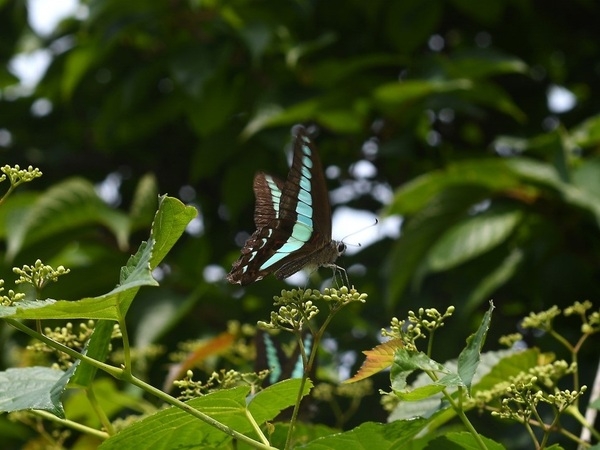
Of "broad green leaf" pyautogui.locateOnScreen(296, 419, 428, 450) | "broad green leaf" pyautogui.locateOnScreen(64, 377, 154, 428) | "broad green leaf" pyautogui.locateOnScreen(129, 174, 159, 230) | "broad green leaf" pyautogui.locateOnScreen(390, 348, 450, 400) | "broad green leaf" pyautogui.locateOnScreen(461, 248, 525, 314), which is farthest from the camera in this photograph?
"broad green leaf" pyautogui.locateOnScreen(129, 174, 159, 230)

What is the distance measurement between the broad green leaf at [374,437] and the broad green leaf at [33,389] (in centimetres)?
33

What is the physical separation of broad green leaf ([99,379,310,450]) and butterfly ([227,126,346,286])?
0.47 metres

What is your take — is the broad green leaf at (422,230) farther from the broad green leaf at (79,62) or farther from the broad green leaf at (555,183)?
the broad green leaf at (79,62)

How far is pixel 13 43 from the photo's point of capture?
4.59m

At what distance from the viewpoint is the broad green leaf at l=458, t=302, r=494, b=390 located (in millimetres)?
1046

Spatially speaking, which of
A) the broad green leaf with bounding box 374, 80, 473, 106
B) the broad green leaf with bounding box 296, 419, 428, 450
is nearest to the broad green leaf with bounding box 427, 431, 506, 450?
the broad green leaf with bounding box 296, 419, 428, 450

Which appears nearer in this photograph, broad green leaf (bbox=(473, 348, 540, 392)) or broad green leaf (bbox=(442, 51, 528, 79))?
broad green leaf (bbox=(473, 348, 540, 392))

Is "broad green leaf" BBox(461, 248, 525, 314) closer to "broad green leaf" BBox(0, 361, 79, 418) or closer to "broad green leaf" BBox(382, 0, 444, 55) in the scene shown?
"broad green leaf" BBox(382, 0, 444, 55)

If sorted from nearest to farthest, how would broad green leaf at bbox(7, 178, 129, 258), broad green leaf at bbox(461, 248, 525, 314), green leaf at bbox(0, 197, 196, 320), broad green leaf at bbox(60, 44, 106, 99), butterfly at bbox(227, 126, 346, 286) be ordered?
green leaf at bbox(0, 197, 196, 320), butterfly at bbox(227, 126, 346, 286), broad green leaf at bbox(461, 248, 525, 314), broad green leaf at bbox(7, 178, 129, 258), broad green leaf at bbox(60, 44, 106, 99)

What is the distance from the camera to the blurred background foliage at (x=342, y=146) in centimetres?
286

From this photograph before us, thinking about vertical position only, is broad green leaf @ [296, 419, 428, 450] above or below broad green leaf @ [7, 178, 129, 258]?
above

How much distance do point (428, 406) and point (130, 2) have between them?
242 centimetres

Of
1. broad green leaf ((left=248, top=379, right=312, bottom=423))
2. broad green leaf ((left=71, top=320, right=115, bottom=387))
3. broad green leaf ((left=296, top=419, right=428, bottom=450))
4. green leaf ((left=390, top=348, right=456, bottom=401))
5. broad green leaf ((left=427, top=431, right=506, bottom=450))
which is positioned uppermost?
broad green leaf ((left=71, top=320, right=115, bottom=387))

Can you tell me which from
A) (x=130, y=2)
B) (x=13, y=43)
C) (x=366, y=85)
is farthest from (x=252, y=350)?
(x=13, y=43)
